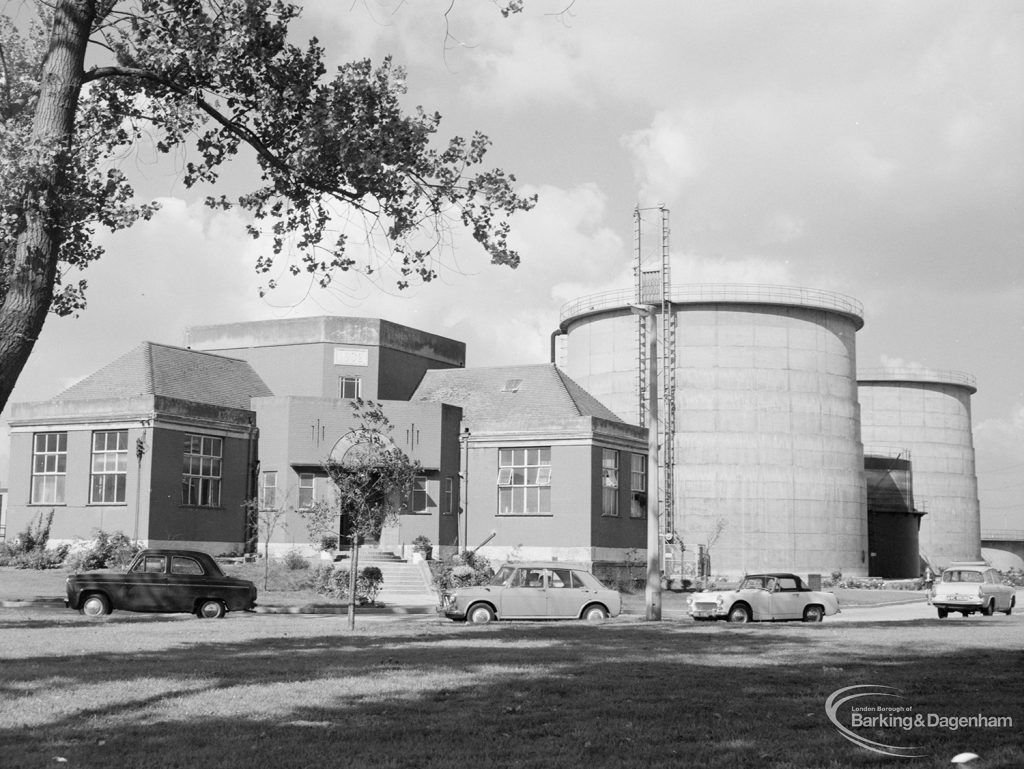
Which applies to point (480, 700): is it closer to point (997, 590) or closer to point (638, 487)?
point (997, 590)

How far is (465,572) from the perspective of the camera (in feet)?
116

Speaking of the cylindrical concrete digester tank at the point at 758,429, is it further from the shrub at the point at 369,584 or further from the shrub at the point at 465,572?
the shrub at the point at 369,584

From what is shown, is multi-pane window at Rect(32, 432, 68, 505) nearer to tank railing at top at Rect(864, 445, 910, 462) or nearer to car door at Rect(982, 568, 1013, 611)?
car door at Rect(982, 568, 1013, 611)

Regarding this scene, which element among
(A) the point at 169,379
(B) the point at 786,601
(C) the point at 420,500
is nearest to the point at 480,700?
(B) the point at 786,601

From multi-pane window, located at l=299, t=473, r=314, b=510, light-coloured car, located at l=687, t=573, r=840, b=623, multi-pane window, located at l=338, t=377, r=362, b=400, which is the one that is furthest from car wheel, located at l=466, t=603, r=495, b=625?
multi-pane window, located at l=338, t=377, r=362, b=400

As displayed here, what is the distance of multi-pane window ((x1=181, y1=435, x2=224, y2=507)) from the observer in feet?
137

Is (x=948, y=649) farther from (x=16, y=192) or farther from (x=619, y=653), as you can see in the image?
(x=16, y=192)

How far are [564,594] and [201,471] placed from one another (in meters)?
20.5

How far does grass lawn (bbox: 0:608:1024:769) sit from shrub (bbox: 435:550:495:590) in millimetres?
15313

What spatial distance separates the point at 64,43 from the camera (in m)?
12.6

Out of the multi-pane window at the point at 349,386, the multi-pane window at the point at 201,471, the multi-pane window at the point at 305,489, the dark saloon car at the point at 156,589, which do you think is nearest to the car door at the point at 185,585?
the dark saloon car at the point at 156,589

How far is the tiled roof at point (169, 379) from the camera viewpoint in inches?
1711

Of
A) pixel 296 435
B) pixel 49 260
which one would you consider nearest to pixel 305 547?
pixel 296 435

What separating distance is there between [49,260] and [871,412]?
6984cm
